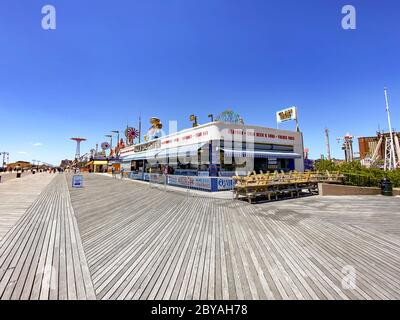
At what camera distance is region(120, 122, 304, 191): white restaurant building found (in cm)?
1786

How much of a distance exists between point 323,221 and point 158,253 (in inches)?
223

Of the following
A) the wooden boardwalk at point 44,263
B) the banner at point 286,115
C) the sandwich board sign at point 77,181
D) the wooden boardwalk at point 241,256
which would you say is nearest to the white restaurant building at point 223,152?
the banner at point 286,115

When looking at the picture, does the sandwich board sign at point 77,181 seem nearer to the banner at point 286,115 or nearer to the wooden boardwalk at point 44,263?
the wooden boardwalk at point 44,263

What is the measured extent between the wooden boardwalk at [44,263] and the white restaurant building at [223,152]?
967 centimetres

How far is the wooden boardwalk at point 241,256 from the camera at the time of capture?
2.99 m

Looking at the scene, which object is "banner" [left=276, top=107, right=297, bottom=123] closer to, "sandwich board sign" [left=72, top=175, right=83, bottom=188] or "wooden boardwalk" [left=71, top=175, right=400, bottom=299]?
"wooden boardwalk" [left=71, top=175, right=400, bottom=299]

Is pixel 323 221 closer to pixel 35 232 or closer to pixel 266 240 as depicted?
pixel 266 240

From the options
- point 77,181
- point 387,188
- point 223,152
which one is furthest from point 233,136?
point 77,181

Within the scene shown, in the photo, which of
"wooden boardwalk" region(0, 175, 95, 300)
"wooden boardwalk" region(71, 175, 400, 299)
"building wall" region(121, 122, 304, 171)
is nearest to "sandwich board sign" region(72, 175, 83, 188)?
"wooden boardwalk" region(0, 175, 95, 300)

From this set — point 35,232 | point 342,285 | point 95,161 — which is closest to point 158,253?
point 342,285

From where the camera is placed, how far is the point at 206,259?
3.95 m

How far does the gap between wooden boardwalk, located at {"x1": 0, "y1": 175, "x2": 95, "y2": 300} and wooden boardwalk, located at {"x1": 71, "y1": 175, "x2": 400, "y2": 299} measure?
230mm
